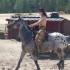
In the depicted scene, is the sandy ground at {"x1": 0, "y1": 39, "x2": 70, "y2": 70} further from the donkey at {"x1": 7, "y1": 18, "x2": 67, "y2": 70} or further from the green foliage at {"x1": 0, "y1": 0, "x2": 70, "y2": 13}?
the green foliage at {"x1": 0, "y1": 0, "x2": 70, "y2": 13}

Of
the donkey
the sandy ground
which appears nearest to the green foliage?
the sandy ground

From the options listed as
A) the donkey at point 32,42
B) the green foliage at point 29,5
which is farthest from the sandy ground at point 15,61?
the green foliage at point 29,5

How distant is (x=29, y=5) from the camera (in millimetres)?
63094

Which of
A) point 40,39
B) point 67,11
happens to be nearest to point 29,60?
point 40,39

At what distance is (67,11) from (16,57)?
150ft

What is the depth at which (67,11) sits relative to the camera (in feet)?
189

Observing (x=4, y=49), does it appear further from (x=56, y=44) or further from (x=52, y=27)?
(x=56, y=44)

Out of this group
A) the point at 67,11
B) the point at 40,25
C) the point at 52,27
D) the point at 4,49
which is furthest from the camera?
the point at 67,11

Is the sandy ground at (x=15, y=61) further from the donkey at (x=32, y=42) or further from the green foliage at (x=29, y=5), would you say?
the green foliage at (x=29, y=5)

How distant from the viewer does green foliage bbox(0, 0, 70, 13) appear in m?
63.3

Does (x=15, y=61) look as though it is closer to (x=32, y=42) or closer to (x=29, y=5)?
(x=32, y=42)

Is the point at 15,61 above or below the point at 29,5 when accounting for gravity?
above

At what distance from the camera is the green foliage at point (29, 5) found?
208ft

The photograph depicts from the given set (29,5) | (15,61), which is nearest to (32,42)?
(15,61)
